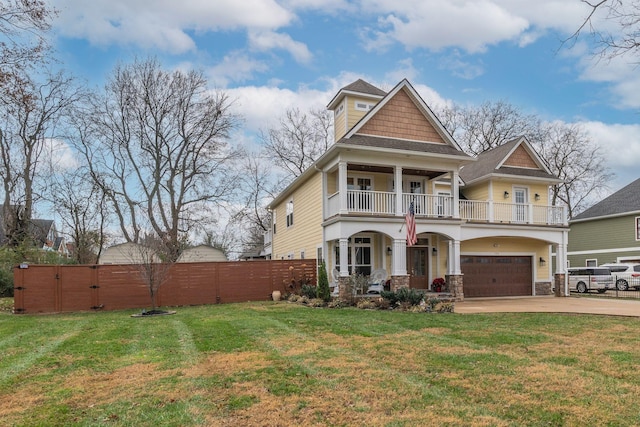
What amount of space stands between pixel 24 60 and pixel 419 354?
10.9m

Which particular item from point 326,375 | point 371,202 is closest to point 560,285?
point 371,202

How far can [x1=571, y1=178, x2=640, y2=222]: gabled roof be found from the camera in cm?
2725

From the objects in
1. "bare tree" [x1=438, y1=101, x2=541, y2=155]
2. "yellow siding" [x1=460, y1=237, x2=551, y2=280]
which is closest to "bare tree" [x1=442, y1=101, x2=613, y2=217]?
"bare tree" [x1=438, y1=101, x2=541, y2=155]

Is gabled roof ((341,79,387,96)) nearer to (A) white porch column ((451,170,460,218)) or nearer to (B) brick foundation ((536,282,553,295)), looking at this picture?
(A) white porch column ((451,170,460,218))

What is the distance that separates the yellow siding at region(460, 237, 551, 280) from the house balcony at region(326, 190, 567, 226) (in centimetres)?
111

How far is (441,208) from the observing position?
56.6ft

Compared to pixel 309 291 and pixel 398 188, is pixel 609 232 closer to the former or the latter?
pixel 398 188

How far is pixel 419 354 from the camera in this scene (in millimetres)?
6758

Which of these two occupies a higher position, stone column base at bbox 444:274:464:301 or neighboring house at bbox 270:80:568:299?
neighboring house at bbox 270:80:568:299

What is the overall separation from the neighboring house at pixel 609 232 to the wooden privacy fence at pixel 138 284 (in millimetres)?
21857

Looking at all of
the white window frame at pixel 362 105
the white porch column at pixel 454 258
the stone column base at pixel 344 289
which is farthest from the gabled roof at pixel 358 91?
the stone column base at pixel 344 289

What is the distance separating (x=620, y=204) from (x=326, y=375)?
3036 centimetres

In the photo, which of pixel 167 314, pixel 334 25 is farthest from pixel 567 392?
pixel 334 25

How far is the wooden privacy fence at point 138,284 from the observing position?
48.4 feet
